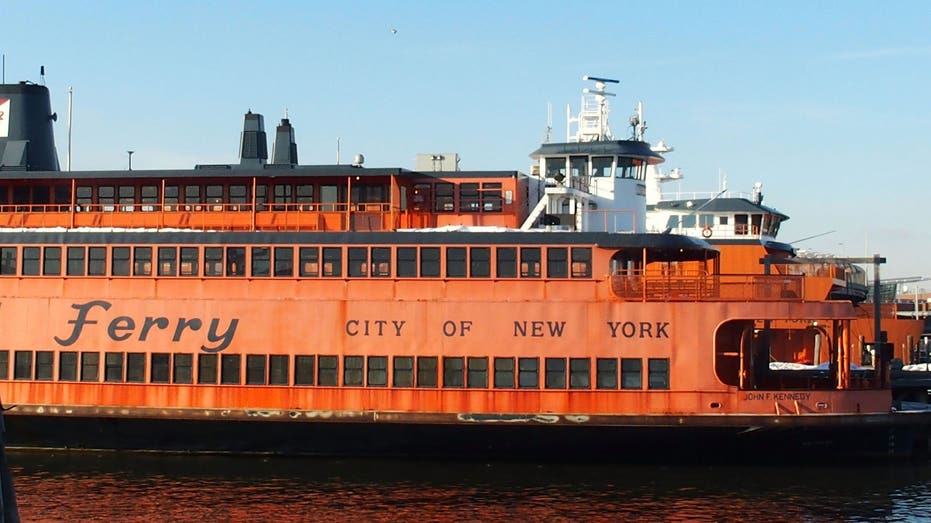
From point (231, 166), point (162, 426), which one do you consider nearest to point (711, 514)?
point (162, 426)

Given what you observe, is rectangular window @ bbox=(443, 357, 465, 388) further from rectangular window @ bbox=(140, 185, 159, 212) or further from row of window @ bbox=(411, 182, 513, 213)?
rectangular window @ bbox=(140, 185, 159, 212)

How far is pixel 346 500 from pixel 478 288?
21.0 ft

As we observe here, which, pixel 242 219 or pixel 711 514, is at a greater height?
pixel 242 219

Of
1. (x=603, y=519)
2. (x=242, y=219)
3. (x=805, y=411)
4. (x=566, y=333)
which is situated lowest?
(x=603, y=519)

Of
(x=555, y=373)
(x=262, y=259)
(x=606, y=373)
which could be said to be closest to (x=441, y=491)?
(x=555, y=373)

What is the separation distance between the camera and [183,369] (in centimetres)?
2900

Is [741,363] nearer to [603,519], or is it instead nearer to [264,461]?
[603,519]

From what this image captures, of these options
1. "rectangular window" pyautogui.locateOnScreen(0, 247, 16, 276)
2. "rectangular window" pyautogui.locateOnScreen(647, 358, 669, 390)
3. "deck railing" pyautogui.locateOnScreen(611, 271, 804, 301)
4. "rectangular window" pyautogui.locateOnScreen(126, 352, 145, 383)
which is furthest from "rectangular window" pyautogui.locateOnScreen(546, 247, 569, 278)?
"rectangular window" pyautogui.locateOnScreen(0, 247, 16, 276)

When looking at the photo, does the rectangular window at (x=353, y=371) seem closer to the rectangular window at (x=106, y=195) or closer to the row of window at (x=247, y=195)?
the row of window at (x=247, y=195)

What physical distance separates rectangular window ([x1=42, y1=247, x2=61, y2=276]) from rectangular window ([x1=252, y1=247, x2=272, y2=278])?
202 inches

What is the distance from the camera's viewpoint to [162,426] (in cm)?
2873

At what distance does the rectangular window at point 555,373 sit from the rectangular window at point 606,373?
2.53 ft

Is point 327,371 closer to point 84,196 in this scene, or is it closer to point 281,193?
point 281,193

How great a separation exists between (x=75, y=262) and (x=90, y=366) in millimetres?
2655
